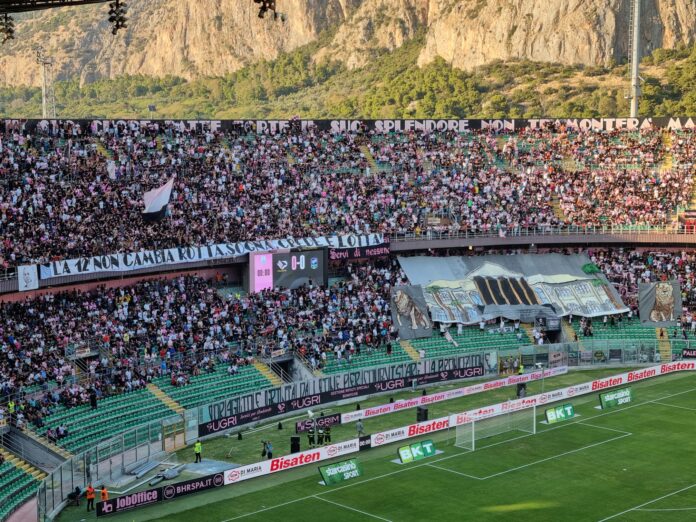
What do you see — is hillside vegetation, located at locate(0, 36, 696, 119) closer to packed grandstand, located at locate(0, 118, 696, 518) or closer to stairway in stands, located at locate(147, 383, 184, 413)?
packed grandstand, located at locate(0, 118, 696, 518)

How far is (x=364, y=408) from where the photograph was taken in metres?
52.2

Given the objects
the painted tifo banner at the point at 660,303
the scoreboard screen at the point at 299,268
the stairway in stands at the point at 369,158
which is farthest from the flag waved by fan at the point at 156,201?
the painted tifo banner at the point at 660,303

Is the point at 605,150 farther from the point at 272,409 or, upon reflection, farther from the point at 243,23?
the point at 243,23

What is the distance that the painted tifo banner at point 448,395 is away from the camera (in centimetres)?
4903

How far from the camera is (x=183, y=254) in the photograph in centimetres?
5647

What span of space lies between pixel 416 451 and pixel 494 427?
17.5 ft

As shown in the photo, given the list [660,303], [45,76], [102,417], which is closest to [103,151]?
[102,417]

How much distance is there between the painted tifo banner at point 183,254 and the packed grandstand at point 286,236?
0.75 metres

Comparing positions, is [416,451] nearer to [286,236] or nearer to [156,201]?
[286,236]

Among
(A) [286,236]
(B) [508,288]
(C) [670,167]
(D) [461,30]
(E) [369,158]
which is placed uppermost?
(D) [461,30]

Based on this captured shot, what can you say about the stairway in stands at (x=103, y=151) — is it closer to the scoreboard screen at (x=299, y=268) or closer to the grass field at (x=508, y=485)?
the scoreboard screen at (x=299, y=268)

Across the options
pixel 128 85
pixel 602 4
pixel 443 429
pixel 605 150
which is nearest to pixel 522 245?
pixel 605 150

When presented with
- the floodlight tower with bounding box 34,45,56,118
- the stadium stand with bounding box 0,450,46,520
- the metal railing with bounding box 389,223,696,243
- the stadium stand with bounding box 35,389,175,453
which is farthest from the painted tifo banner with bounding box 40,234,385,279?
the floodlight tower with bounding box 34,45,56,118

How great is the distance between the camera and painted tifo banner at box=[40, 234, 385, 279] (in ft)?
168
